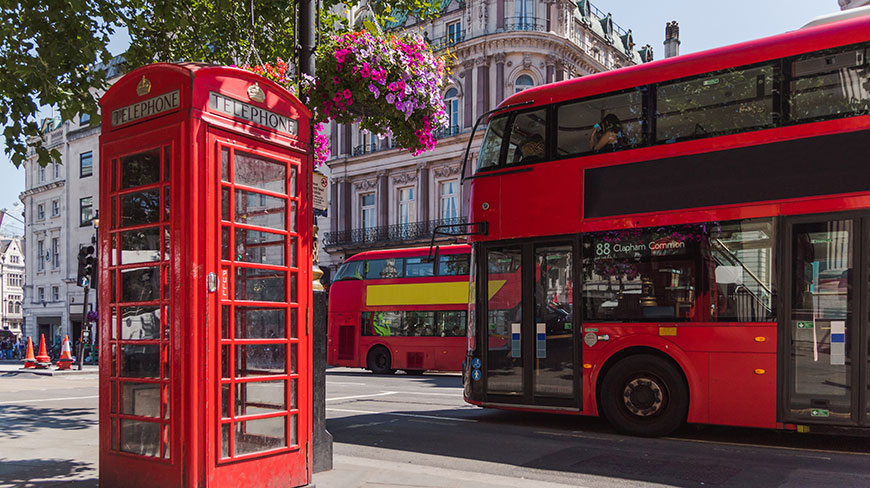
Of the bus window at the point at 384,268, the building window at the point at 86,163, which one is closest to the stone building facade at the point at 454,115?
the bus window at the point at 384,268

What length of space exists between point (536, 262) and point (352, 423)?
10.9 feet

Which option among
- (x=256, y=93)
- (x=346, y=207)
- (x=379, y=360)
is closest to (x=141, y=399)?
(x=256, y=93)

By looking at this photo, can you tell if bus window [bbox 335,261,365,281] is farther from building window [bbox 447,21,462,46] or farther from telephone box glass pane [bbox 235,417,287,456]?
telephone box glass pane [bbox 235,417,287,456]

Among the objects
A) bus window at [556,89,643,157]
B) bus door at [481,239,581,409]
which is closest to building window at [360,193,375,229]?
bus door at [481,239,581,409]

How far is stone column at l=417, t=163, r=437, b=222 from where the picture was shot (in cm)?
3372

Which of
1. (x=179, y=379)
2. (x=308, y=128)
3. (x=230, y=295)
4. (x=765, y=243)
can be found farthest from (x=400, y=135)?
(x=765, y=243)

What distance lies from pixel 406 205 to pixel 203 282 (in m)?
30.9

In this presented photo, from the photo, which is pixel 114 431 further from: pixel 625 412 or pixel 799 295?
pixel 799 295

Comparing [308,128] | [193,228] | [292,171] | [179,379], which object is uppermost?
[308,128]

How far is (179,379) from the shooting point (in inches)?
169

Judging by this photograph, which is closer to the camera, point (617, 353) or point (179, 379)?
point (179, 379)

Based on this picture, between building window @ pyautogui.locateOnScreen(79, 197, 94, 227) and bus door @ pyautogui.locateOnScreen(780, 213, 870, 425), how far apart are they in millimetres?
43409

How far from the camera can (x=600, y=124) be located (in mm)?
8898

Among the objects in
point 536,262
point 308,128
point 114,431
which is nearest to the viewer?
point 114,431
